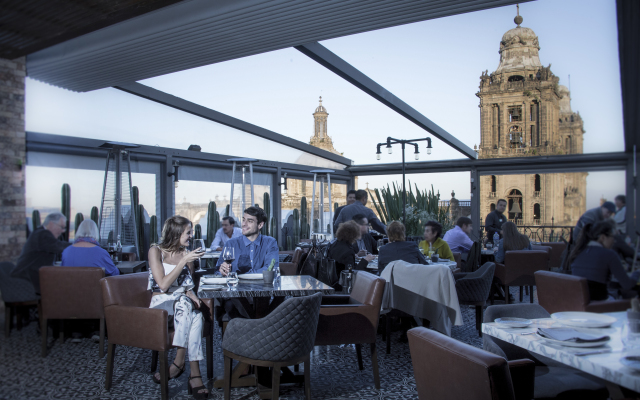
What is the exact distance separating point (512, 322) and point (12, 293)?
4684mm

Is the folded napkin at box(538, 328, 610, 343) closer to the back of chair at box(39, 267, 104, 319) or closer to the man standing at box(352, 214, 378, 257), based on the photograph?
the back of chair at box(39, 267, 104, 319)

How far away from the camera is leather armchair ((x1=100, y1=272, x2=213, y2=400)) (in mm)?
2945

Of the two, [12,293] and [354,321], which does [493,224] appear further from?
[12,293]

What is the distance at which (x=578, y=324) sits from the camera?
181 cm

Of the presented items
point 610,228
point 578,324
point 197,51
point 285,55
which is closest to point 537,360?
point 578,324

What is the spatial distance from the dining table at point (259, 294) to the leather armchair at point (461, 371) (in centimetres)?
137

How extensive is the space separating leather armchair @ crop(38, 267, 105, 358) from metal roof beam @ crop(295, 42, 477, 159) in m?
3.67

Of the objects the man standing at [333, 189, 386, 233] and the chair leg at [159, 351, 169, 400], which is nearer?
the chair leg at [159, 351, 169, 400]

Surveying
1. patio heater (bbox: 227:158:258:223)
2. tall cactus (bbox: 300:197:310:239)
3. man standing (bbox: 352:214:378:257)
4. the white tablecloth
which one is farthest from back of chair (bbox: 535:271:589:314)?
tall cactus (bbox: 300:197:310:239)

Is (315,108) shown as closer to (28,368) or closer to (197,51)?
(197,51)

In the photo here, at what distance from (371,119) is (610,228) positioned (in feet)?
31.0

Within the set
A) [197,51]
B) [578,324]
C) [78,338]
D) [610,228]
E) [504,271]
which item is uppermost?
[197,51]

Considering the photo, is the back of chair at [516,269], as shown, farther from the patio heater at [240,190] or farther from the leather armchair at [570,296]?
the patio heater at [240,190]

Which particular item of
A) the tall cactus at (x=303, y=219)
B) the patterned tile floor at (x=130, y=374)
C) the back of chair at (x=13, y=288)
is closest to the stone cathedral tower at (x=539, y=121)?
the patterned tile floor at (x=130, y=374)
